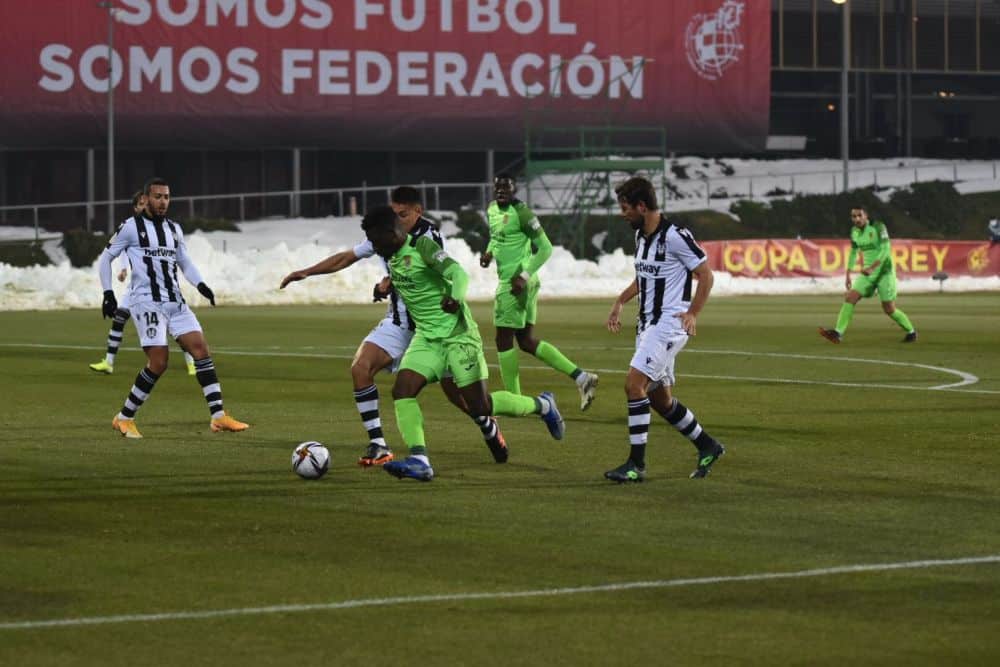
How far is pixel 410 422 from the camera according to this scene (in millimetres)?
12031

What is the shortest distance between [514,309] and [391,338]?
4486mm

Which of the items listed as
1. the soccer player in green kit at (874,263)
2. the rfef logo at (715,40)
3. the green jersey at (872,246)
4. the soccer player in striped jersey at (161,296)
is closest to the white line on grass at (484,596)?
the soccer player in striped jersey at (161,296)

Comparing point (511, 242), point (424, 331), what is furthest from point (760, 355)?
point (424, 331)

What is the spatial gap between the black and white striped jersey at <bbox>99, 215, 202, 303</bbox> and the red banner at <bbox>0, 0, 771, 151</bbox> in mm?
47638

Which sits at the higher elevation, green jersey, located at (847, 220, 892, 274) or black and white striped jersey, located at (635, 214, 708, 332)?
green jersey, located at (847, 220, 892, 274)

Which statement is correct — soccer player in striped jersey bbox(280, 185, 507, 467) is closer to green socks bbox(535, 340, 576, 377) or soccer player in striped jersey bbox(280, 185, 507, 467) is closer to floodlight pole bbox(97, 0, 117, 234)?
green socks bbox(535, 340, 576, 377)

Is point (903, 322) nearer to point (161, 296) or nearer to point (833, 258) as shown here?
point (161, 296)

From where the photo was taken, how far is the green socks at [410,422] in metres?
12.0

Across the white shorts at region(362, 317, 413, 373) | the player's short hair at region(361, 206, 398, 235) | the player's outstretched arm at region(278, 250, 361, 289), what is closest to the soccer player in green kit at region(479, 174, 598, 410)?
the white shorts at region(362, 317, 413, 373)

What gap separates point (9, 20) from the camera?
61.4 m

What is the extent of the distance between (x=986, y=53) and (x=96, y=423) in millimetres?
67106

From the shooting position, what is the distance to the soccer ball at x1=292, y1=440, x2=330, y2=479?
A: 477 inches

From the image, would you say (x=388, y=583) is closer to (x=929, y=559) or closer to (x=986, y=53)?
(x=929, y=559)

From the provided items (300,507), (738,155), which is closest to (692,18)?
(738,155)
